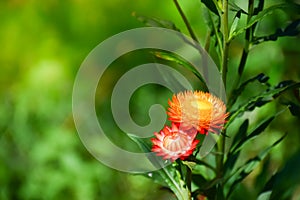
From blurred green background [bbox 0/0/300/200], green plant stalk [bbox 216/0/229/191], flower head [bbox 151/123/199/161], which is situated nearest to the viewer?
flower head [bbox 151/123/199/161]

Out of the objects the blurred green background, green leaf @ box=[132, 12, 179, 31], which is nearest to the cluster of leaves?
green leaf @ box=[132, 12, 179, 31]

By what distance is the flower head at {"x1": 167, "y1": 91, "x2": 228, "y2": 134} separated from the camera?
2.82ft

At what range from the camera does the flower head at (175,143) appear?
0.84 m

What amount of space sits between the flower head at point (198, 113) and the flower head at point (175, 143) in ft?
0.04

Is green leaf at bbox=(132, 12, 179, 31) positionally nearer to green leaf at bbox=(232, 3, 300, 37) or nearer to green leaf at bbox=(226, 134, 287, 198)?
green leaf at bbox=(232, 3, 300, 37)

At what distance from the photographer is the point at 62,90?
2.20 metres

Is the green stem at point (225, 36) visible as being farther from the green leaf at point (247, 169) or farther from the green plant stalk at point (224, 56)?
the green leaf at point (247, 169)

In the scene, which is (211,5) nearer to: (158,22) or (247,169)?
(158,22)

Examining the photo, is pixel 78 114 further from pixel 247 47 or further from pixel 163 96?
pixel 247 47

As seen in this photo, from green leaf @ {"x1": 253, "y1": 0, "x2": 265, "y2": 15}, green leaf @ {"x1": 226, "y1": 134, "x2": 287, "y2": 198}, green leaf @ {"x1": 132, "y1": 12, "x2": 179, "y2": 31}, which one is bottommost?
green leaf @ {"x1": 226, "y1": 134, "x2": 287, "y2": 198}

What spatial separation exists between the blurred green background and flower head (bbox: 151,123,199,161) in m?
0.46

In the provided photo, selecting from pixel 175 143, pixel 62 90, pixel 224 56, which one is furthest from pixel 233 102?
pixel 62 90

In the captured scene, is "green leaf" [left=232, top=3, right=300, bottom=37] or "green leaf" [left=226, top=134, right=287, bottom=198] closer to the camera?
"green leaf" [left=232, top=3, right=300, bottom=37]

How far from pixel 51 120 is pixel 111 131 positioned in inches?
7.8
